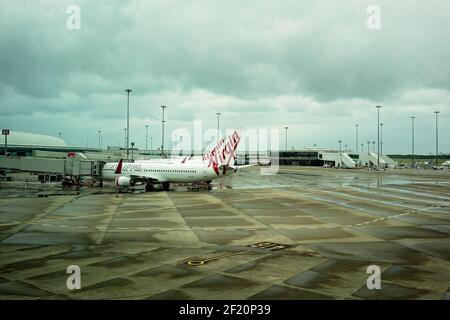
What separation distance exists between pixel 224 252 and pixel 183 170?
35.5 m

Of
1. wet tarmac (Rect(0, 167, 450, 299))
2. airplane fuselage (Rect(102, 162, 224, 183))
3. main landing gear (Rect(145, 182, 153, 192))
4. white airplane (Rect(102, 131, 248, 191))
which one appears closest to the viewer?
wet tarmac (Rect(0, 167, 450, 299))

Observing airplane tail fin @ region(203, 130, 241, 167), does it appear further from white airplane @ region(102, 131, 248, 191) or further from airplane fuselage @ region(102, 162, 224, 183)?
airplane fuselage @ region(102, 162, 224, 183)

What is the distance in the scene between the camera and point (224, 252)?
665 inches

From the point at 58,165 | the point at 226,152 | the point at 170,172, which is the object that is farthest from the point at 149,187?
the point at 58,165

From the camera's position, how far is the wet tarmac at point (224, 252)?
11.7 meters

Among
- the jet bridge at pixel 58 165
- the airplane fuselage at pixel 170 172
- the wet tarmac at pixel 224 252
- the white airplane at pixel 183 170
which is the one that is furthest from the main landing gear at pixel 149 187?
the wet tarmac at pixel 224 252

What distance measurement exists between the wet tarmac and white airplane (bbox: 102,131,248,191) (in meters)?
18.0

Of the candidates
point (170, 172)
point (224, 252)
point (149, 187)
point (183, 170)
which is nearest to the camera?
point (224, 252)

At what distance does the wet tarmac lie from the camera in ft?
38.4

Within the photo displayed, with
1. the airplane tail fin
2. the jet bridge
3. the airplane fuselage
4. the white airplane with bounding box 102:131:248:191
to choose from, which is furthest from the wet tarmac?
the jet bridge

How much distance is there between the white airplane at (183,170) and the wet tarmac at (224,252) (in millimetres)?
18028

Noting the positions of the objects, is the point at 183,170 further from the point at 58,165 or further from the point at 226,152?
the point at 58,165
